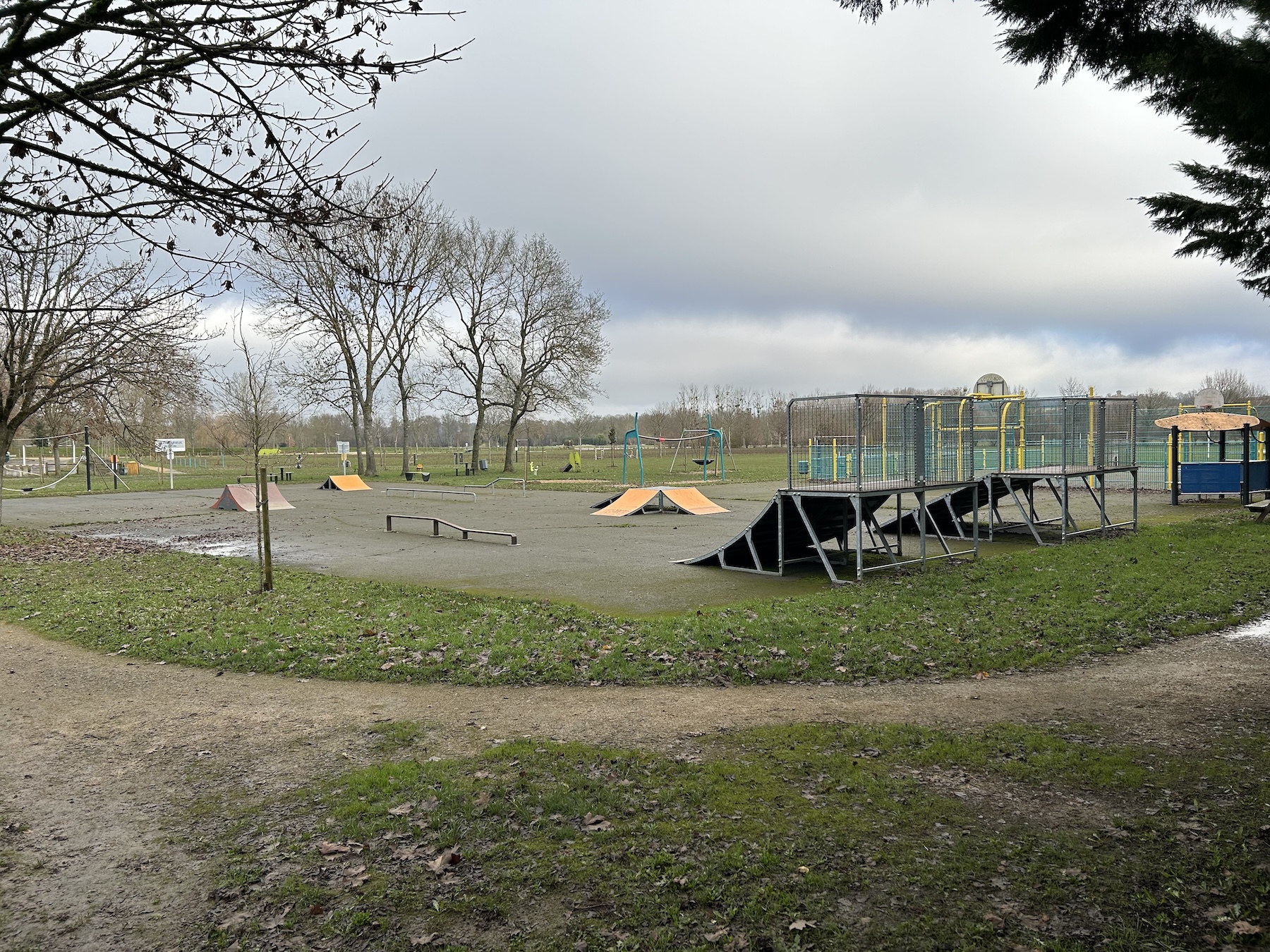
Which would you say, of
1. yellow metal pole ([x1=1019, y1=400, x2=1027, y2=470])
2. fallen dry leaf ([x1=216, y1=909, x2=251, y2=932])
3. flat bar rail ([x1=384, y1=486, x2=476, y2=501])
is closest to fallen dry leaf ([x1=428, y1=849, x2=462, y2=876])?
fallen dry leaf ([x1=216, y1=909, x2=251, y2=932])

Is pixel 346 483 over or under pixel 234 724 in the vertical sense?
over

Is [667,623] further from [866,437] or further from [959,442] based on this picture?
[959,442]

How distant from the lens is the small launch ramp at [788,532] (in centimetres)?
1174

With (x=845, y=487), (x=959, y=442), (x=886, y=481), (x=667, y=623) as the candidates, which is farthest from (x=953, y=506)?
(x=667, y=623)

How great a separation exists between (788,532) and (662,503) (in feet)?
34.5

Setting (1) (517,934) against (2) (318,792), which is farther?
(2) (318,792)

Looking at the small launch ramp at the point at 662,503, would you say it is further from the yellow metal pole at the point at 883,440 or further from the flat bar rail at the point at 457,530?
the yellow metal pole at the point at 883,440

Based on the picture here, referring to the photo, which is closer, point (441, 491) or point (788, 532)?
point (788, 532)

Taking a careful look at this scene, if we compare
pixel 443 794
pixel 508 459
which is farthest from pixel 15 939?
pixel 508 459

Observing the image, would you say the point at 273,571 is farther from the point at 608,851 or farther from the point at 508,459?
the point at 508,459

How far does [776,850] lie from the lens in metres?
3.80

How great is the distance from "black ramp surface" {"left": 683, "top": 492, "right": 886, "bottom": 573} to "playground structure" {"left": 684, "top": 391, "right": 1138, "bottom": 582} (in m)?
0.02

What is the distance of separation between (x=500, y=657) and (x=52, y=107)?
511 centimetres

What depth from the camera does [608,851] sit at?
151 inches
